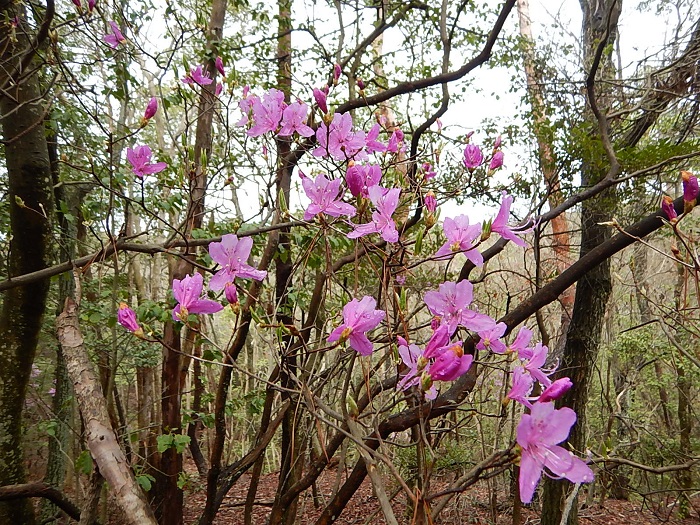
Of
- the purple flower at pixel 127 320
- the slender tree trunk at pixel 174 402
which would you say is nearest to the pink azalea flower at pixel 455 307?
the purple flower at pixel 127 320

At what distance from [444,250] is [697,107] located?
9.86ft

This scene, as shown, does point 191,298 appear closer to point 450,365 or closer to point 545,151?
point 450,365

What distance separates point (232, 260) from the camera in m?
0.94

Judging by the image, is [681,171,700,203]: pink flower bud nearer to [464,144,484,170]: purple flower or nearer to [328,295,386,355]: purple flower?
[464,144,484,170]: purple flower

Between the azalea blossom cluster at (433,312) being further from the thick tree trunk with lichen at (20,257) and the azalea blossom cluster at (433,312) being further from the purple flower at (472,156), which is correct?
the thick tree trunk with lichen at (20,257)

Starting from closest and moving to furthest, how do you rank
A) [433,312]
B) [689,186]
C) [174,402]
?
1. [433,312]
2. [689,186]
3. [174,402]

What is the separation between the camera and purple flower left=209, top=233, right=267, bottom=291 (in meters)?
0.93

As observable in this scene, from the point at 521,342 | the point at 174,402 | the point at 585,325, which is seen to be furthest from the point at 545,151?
the point at 174,402

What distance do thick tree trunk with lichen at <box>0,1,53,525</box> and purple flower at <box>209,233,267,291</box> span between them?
171cm

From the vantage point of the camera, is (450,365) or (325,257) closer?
(450,365)

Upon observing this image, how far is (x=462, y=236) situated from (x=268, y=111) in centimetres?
71

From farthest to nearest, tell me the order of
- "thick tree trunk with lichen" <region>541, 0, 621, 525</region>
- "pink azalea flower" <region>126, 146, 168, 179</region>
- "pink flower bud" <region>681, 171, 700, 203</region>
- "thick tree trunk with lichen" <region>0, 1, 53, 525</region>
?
"thick tree trunk with lichen" <region>541, 0, 621, 525</region>, "thick tree trunk with lichen" <region>0, 1, 53, 525</region>, "pink azalea flower" <region>126, 146, 168, 179</region>, "pink flower bud" <region>681, 171, 700, 203</region>

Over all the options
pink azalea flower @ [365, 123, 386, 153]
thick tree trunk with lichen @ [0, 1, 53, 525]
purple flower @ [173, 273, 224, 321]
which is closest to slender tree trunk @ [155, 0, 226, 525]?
thick tree trunk with lichen @ [0, 1, 53, 525]

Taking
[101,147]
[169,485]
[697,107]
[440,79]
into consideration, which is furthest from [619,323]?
[101,147]
